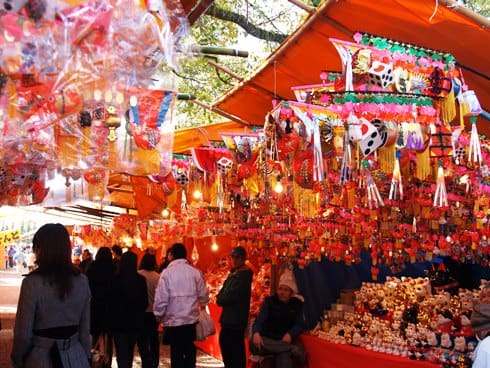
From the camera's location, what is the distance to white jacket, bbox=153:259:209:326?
6457 millimetres

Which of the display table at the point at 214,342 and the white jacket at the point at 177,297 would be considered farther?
the display table at the point at 214,342

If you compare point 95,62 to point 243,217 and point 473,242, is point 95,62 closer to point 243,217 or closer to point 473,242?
point 473,242

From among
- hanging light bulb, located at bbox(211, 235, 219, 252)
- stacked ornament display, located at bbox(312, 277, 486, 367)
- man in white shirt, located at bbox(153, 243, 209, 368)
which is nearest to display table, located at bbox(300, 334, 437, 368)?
stacked ornament display, located at bbox(312, 277, 486, 367)

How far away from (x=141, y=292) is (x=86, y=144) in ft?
9.66

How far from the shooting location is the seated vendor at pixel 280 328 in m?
6.77

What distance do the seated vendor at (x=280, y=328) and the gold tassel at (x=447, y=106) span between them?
10.2 feet

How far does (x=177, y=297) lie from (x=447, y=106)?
3332mm

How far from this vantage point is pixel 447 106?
429cm

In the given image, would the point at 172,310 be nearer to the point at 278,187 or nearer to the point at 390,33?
the point at 278,187

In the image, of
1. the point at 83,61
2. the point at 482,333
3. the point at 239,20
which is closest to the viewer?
the point at 83,61

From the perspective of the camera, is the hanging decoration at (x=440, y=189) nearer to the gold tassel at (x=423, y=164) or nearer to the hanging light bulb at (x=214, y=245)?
the gold tassel at (x=423, y=164)

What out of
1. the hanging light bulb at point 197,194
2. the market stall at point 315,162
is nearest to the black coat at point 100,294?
the market stall at point 315,162

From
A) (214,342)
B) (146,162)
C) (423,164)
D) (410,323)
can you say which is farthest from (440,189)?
(214,342)

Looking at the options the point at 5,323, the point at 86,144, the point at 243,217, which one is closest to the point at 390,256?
the point at 243,217
